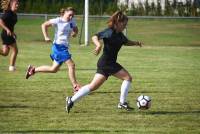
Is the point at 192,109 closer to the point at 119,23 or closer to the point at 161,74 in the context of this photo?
the point at 119,23

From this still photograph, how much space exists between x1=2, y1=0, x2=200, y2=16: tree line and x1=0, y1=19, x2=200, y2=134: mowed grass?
44.5 ft

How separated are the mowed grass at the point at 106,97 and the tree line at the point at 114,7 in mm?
13551

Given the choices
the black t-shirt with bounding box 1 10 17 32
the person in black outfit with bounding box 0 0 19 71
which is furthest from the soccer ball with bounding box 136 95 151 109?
the black t-shirt with bounding box 1 10 17 32

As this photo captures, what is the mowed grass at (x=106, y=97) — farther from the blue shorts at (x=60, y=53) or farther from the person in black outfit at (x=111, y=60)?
the blue shorts at (x=60, y=53)

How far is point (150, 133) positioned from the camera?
9.53 meters

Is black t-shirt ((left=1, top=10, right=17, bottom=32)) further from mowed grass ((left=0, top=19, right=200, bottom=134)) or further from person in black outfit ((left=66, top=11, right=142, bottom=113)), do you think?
person in black outfit ((left=66, top=11, right=142, bottom=113))

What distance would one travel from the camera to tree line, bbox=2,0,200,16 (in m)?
41.1

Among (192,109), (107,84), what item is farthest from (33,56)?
(192,109)

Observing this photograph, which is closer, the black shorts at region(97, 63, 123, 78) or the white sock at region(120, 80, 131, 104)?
the black shorts at region(97, 63, 123, 78)

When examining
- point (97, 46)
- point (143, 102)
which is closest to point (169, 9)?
point (143, 102)

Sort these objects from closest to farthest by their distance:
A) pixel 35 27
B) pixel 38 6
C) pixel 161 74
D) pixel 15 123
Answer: pixel 15 123 < pixel 161 74 < pixel 35 27 < pixel 38 6

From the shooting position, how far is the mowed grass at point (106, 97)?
33.2ft

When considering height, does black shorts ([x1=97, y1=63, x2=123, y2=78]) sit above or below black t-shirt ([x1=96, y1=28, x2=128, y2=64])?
below

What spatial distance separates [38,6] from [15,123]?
34243 mm
